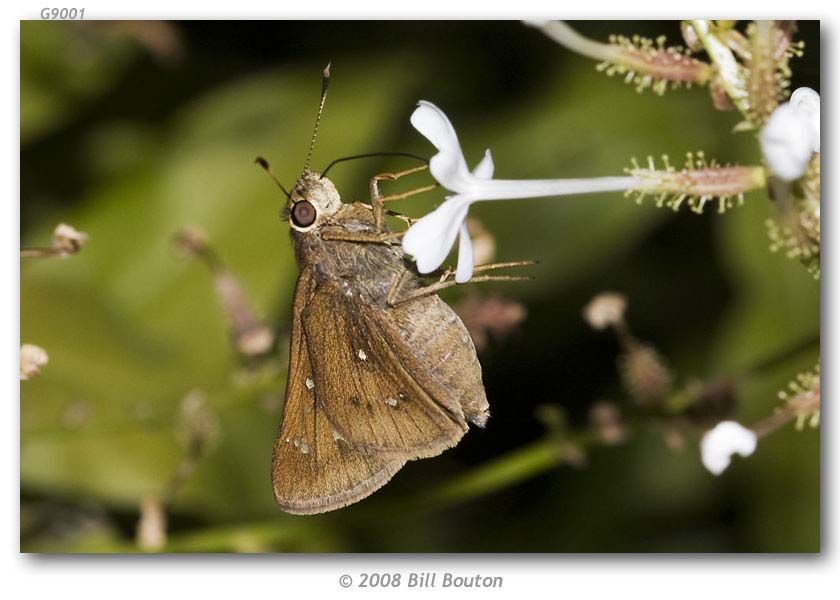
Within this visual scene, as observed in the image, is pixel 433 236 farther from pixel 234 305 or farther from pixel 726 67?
pixel 234 305

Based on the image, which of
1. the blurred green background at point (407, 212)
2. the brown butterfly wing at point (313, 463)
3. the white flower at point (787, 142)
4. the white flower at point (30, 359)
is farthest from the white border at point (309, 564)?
the white flower at point (787, 142)

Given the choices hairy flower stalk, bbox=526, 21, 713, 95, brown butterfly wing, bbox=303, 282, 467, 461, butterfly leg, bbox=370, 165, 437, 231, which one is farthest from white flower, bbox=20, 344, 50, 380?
hairy flower stalk, bbox=526, 21, 713, 95

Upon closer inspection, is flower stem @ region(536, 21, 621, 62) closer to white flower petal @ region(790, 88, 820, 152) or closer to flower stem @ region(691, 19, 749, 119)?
flower stem @ region(691, 19, 749, 119)

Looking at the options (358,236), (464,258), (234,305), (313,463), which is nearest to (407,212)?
(234,305)

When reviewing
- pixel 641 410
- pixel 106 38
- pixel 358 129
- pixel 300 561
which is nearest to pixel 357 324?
pixel 641 410

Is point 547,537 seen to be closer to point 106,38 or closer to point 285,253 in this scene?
point 285,253

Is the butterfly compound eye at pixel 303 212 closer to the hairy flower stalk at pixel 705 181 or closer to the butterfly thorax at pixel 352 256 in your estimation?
the butterfly thorax at pixel 352 256
